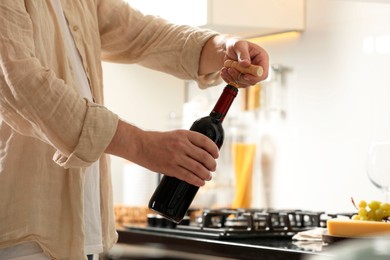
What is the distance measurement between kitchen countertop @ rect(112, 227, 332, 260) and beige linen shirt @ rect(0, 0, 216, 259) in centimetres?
39


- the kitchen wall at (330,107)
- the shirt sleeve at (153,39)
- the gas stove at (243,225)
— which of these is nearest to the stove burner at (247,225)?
the gas stove at (243,225)

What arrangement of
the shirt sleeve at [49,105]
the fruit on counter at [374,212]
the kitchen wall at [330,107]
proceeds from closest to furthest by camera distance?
1. the shirt sleeve at [49,105]
2. the fruit on counter at [374,212]
3. the kitchen wall at [330,107]

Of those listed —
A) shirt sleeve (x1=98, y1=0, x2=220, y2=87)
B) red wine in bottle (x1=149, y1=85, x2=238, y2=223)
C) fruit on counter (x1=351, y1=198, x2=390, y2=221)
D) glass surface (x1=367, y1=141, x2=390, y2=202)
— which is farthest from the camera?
glass surface (x1=367, y1=141, x2=390, y2=202)

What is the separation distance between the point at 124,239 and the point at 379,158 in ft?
2.50

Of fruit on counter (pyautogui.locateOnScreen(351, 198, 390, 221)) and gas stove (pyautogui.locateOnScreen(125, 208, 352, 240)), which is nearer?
fruit on counter (pyautogui.locateOnScreen(351, 198, 390, 221))

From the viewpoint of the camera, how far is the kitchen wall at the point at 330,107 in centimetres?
238

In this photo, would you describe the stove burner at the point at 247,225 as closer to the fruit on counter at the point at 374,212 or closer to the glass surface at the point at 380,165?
the glass surface at the point at 380,165

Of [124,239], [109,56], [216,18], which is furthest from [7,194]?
[216,18]

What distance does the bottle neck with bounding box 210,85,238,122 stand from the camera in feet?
4.60

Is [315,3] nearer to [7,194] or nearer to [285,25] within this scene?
[285,25]

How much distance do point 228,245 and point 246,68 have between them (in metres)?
0.59

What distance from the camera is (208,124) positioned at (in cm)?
143

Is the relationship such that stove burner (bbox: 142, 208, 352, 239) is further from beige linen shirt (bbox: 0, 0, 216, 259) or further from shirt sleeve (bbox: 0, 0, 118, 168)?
shirt sleeve (bbox: 0, 0, 118, 168)

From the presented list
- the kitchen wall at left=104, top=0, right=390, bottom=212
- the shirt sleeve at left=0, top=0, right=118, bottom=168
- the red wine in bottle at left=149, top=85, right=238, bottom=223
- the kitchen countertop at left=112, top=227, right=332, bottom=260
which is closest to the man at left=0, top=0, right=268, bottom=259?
the shirt sleeve at left=0, top=0, right=118, bottom=168
